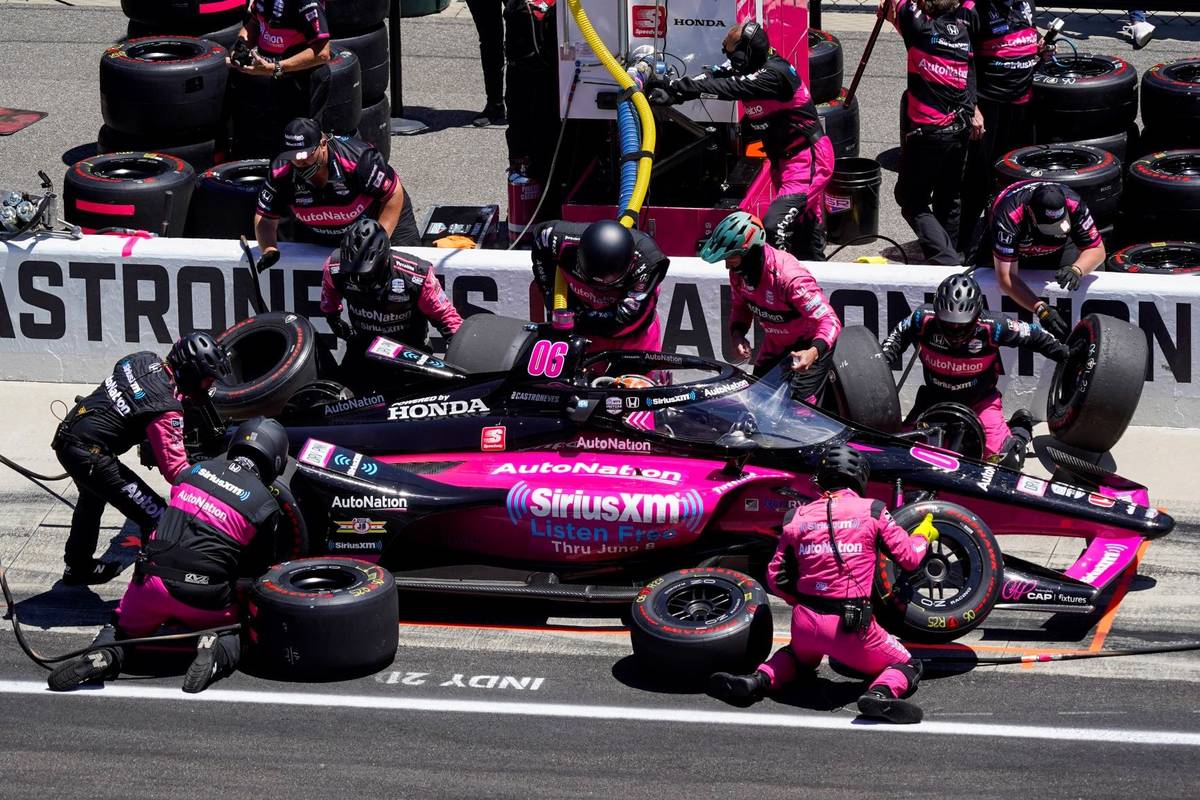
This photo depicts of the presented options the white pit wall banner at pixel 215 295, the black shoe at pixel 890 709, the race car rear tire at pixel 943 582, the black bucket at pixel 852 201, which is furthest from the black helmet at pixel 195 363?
the black bucket at pixel 852 201

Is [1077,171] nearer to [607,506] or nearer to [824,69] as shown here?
[824,69]

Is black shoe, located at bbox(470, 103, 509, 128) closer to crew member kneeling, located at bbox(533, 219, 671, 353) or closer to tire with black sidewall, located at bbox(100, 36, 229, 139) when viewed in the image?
tire with black sidewall, located at bbox(100, 36, 229, 139)

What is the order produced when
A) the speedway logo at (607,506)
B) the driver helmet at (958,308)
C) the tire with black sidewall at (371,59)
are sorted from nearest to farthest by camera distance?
1. the speedway logo at (607,506)
2. the driver helmet at (958,308)
3. the tire with black sidewall at (371,59)

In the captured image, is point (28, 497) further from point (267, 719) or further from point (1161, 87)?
point (1161, 87)

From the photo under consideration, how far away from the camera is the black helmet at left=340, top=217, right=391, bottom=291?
11.6 m

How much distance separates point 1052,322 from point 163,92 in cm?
776

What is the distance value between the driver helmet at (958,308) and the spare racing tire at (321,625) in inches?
152

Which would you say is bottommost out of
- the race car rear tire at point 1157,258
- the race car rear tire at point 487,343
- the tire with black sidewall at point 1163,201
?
the race car rear tire at point 487,343

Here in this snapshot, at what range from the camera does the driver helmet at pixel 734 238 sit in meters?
11.1

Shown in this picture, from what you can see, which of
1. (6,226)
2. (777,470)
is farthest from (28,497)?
(777,470)

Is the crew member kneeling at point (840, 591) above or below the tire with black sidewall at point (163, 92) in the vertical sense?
below

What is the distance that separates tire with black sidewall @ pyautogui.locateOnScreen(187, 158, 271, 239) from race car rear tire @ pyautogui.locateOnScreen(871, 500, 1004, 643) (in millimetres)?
6502

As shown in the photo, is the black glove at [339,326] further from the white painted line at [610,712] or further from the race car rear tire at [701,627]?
the race car rear tire at [701,627]

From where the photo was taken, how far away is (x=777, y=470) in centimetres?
987
